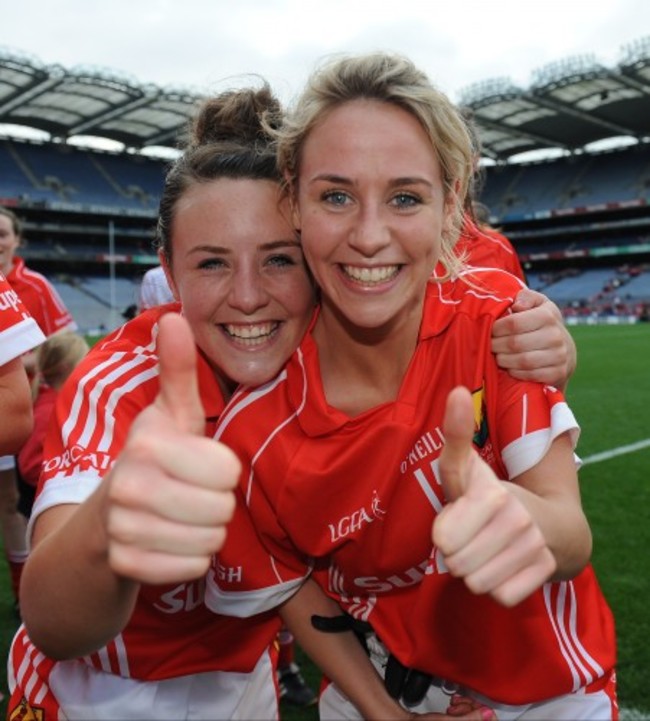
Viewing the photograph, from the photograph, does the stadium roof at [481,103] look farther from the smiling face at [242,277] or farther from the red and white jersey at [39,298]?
the smiling face at [242,277]

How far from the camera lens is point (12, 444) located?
6.95ft

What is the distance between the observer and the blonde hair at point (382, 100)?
5.70 ft

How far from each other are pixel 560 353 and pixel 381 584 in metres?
0.70

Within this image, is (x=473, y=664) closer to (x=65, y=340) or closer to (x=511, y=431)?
(x=511, y=431)

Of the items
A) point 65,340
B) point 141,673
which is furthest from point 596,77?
point 141,673

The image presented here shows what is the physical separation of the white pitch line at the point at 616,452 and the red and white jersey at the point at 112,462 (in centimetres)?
566

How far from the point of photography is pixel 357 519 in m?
1.75

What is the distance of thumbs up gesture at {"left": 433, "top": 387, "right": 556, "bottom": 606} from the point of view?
3.43 ft

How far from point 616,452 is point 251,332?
6.48 metres

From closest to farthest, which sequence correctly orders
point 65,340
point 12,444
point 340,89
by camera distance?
1. point 340,89
2. point 12,444
3. point 65,340

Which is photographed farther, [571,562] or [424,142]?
[424,142]

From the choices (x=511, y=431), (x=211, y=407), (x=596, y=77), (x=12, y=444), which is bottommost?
(x=596, y=77)

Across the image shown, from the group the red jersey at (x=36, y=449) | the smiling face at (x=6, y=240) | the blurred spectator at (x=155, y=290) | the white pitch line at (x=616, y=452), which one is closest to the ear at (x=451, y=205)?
the blurred spectator at (x=155, y=290)

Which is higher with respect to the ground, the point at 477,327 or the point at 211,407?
the point at 477,327
